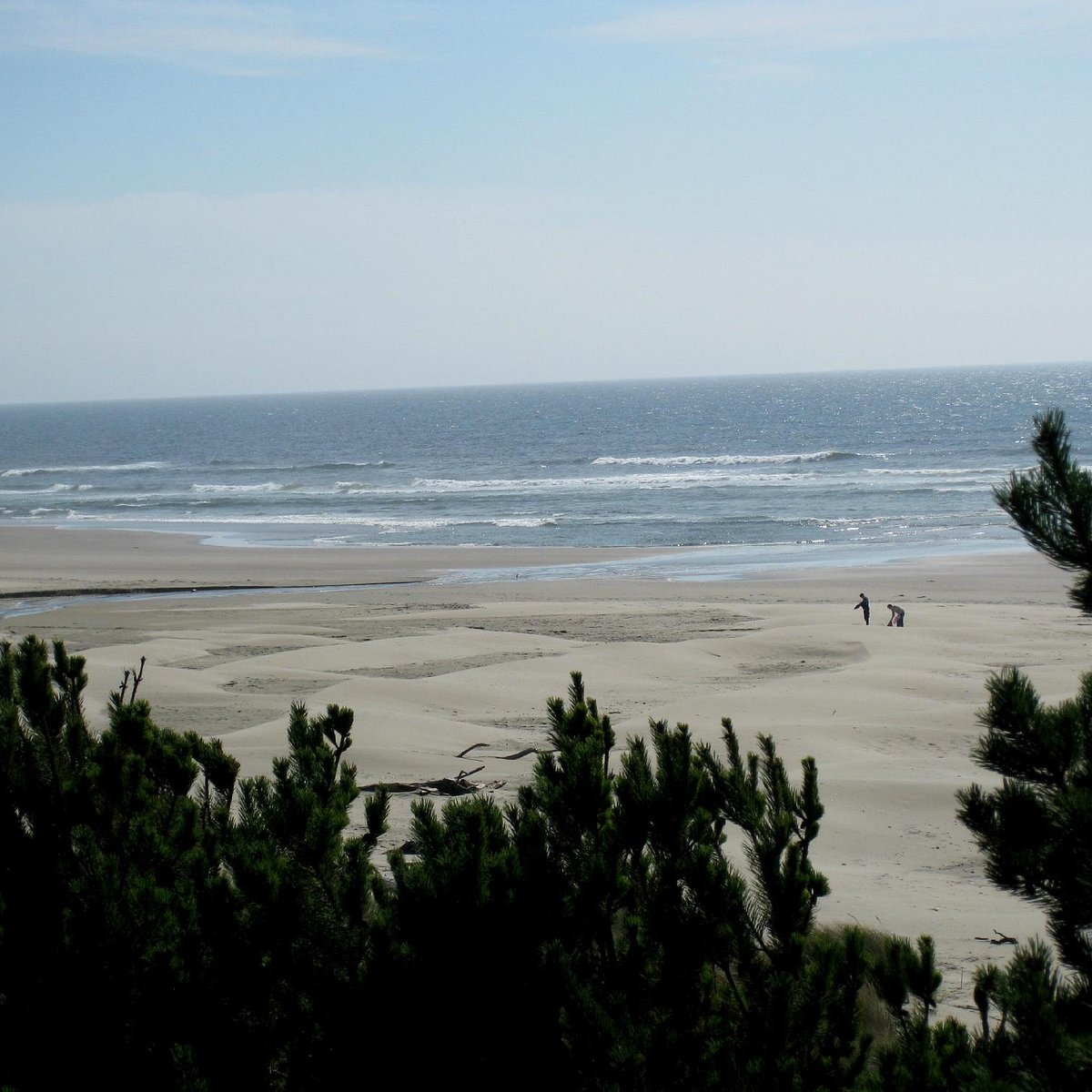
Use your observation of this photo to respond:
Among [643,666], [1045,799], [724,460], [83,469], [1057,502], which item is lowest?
[643,666]

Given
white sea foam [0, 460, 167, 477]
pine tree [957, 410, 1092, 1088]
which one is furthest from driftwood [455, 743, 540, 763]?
white sea foam [0, 460, 167, 477]

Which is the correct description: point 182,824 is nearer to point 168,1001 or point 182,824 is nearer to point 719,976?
point 168,1001

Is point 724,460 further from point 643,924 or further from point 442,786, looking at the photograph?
point 643,924

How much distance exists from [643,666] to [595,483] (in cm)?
3905

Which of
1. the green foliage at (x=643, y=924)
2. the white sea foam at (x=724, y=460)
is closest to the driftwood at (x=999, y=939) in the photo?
the green foliage at (x=643, y=924)

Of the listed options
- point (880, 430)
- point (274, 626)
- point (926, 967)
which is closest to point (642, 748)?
point (926, 967)

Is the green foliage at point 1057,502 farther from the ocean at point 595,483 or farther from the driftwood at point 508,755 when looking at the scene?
the driftwood at point 508,755

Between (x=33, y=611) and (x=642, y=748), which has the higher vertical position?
(x=642, y=748)

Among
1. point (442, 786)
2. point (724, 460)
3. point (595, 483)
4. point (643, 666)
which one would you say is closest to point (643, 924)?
point (442, 786)

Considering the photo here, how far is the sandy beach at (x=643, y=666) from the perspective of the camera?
27.0 ft

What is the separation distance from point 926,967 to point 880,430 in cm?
8236

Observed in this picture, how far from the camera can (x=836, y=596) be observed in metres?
24.2

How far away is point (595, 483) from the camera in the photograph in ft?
177

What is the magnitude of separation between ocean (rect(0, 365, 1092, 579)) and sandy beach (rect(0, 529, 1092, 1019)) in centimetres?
298
